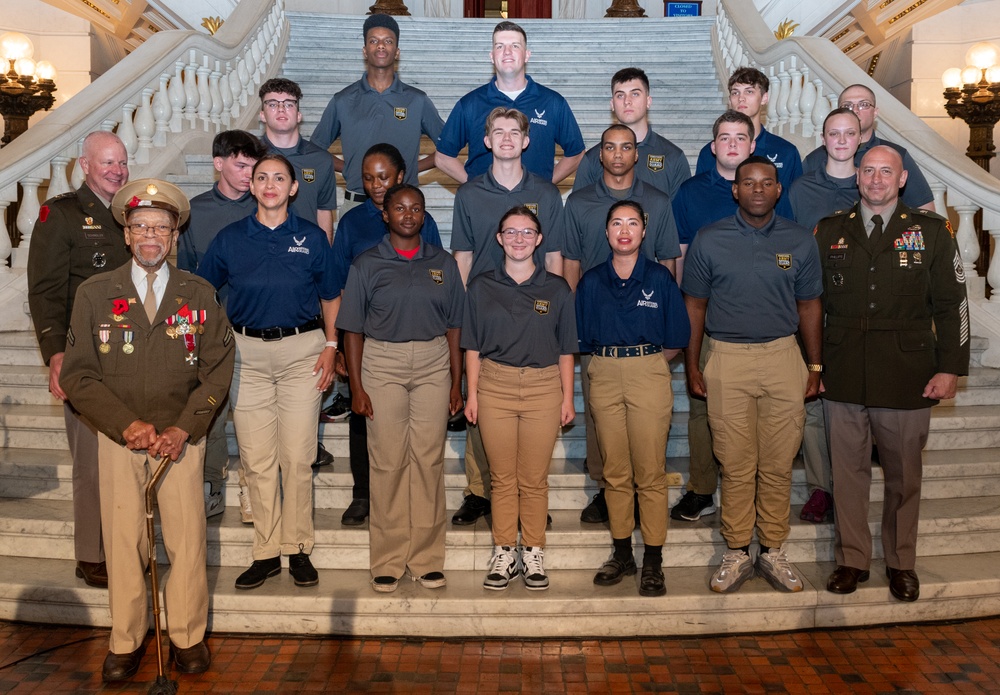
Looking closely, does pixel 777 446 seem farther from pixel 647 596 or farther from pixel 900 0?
pixel 900 0

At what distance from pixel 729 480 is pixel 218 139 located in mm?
3182

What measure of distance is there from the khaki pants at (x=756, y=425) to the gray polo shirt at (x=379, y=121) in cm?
247

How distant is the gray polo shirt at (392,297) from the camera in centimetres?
473

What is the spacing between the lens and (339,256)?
5.27 metres

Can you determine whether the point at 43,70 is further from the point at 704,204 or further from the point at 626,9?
the point at 704,204

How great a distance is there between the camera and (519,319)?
15.6ft

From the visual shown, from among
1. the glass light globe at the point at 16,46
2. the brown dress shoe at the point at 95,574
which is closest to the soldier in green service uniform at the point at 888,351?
the brown dress shoe at the point at 95,574

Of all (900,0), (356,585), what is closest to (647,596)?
(356,585)

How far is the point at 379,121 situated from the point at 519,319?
2201mm

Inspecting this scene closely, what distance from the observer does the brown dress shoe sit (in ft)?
16.0

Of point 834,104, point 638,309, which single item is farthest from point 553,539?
point 834,104

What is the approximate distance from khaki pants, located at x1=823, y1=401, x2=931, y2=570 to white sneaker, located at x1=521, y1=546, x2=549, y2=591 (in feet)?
4.91

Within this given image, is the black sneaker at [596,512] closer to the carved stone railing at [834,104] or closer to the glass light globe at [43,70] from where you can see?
the carved stone railing at [834,104]

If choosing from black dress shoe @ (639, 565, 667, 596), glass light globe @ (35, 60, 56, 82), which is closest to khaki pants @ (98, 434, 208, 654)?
black dress shoe @ (639, 565, 667, 596)
